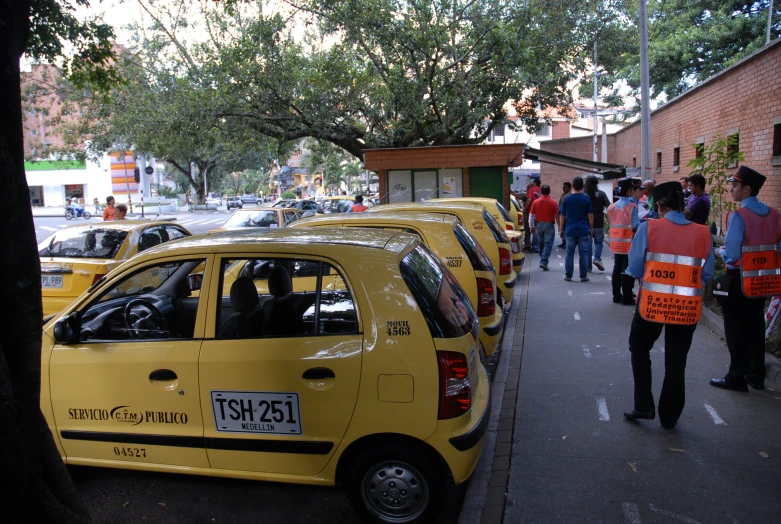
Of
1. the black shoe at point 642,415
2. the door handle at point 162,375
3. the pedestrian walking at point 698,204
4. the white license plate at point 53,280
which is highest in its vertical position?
the pedestrian walking at point 698,204

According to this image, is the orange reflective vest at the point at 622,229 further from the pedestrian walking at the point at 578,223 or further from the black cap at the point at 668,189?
the black cap at the point at 668,189

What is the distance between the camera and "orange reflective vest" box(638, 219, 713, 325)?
4.61 m

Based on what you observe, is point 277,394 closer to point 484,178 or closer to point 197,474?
point 197,474

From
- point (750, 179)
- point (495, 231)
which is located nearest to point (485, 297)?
point (495, 231)

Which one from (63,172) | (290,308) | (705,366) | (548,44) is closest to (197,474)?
(290,308)

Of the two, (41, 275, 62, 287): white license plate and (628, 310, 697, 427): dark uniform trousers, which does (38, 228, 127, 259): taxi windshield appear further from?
(628, 310, 697, 427): dark uniform trousers

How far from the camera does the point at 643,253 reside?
4.83 m

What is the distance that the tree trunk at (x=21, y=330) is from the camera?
2430 millimetres

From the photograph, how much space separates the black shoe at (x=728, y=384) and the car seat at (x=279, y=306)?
3977 mm

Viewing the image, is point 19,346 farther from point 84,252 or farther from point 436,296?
point 84,252

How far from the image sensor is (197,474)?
3.87 m

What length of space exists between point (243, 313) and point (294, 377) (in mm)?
668

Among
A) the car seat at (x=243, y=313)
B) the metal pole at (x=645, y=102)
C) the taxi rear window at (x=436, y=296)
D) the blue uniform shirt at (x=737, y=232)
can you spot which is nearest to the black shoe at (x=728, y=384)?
the blue uniform shirt at (x=737, y=232)

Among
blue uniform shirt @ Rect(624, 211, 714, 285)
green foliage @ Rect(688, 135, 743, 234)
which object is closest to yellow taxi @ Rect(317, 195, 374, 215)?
green foliage @ Rect(688, 135, 743, 234)
